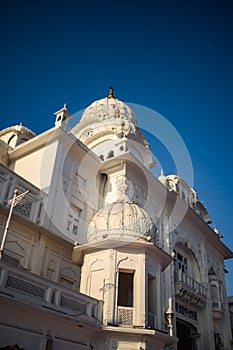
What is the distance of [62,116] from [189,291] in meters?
11.4

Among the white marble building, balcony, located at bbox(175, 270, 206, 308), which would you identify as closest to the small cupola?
the white marble building

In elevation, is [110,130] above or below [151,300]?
above

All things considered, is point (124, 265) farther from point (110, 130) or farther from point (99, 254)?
point (110, 130)

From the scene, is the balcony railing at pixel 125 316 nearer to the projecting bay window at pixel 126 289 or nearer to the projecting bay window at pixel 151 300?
the projecting bay window at pixel 151 300

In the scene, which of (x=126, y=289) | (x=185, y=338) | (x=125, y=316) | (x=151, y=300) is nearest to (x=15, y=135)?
(x=126, y=289)

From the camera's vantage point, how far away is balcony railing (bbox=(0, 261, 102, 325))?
828 centimetres

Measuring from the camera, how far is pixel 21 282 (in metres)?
8.69

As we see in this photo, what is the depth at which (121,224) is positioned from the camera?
40.8 feet

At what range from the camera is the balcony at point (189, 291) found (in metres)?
17.5

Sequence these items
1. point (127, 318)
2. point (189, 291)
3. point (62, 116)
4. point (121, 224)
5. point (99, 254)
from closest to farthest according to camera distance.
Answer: point (127, 318) → point (99, 254) → point (121, 224) → point (62, 116) → point (189, 291)

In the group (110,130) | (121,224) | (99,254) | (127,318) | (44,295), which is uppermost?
(110,130)

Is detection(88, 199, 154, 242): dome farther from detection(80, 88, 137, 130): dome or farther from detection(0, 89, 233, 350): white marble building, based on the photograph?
detection(80, 88, 137, 130): dome

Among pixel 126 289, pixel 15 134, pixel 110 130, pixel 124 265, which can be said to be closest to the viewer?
pixel 124 265

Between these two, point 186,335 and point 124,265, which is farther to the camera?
point 186,335
